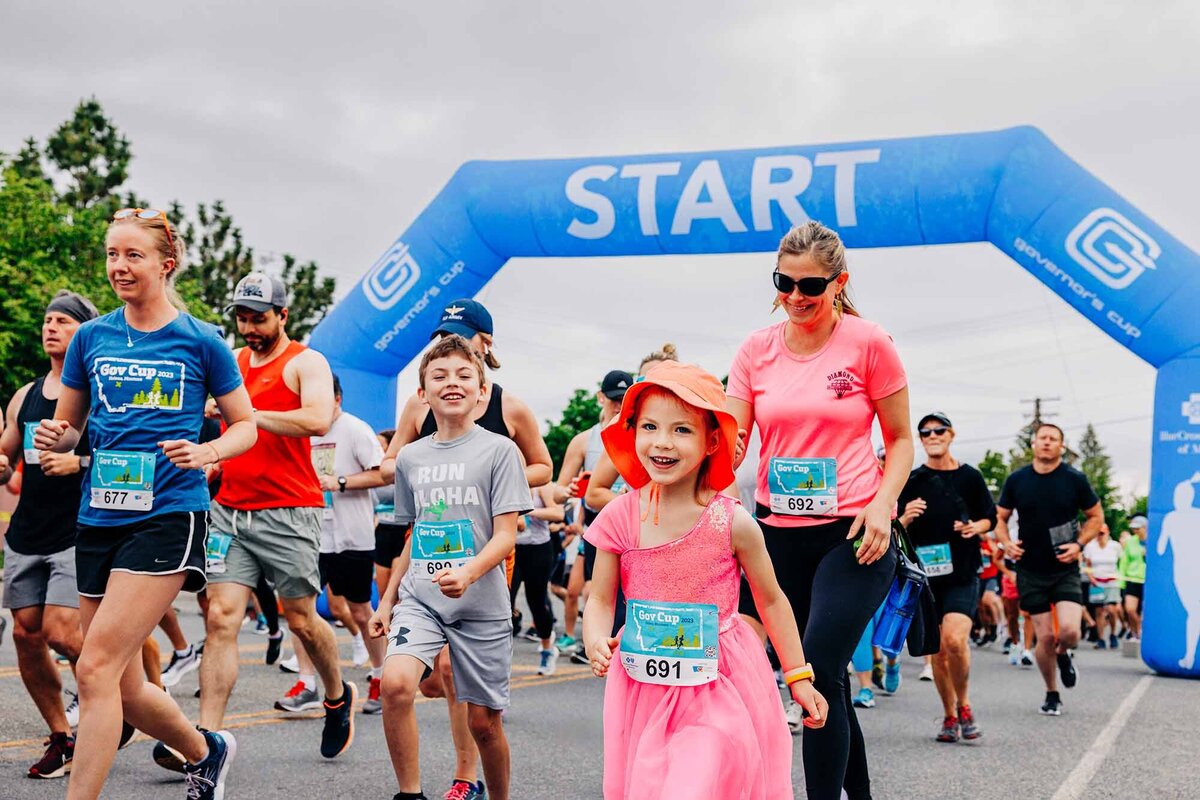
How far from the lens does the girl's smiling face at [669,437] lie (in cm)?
349

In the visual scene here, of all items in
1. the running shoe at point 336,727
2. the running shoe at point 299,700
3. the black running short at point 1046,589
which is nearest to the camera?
the running shoe at point 336,727

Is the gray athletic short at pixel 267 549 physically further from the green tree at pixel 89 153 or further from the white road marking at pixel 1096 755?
the green tree at pixel 89 153

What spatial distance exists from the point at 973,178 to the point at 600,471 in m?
8.03

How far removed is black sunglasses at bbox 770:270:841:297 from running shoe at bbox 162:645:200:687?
5.19m

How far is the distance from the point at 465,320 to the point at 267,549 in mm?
1525

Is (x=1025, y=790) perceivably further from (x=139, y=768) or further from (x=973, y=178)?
(x=973, y=178)

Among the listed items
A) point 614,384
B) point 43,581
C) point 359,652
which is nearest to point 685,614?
point 43,581

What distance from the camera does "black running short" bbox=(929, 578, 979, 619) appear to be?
8156 mm

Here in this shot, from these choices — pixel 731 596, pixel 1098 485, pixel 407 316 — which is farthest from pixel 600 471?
pixel 1098 485

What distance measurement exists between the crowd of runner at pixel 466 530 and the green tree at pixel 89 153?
52.6 metres

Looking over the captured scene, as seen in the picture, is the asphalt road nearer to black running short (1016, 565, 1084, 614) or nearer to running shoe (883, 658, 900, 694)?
running shoe (883, 658, 900, 694)

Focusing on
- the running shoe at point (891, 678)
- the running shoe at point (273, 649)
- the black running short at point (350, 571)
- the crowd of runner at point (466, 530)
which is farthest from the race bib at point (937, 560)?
the running shoe at point (273, 649)

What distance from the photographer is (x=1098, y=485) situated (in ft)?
361

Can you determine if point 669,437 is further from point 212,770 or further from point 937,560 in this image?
point 937,560
